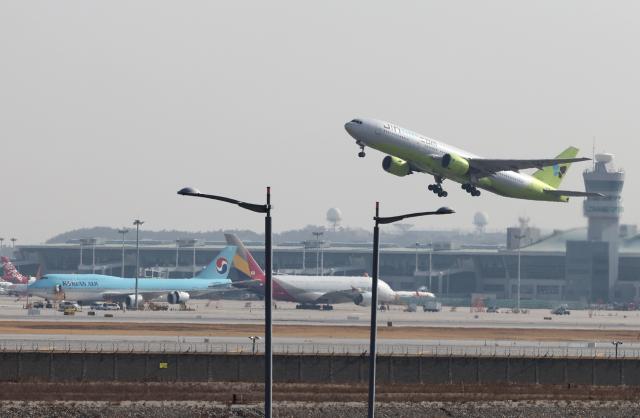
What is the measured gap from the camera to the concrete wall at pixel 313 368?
75812 millimetres

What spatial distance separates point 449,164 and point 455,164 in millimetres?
740

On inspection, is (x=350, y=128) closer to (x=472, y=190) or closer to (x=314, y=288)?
(x=472, y=190)

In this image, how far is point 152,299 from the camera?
563 ft

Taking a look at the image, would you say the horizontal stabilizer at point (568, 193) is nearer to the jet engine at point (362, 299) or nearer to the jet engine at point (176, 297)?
the jet engine at point (362, 299)

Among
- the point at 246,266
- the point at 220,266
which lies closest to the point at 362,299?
the point at 246,266

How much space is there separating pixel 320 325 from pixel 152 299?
4570 centimetres

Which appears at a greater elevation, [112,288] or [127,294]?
[112,288]

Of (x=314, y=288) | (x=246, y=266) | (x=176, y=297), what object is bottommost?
(x=176, y=297)

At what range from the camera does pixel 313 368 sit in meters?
79.2

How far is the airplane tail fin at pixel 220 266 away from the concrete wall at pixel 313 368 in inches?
4231

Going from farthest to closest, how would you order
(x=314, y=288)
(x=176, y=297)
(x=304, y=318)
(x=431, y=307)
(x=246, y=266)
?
(x=431, y=307), (x=246, y=266), (x=314, y=288), (x=176, y=297), (x=304, y=318)

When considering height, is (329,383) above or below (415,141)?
below

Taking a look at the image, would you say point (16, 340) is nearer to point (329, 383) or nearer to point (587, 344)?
point (329, 383)

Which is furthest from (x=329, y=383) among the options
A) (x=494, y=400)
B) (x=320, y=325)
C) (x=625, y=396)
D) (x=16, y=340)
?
(x=320, y=325)
